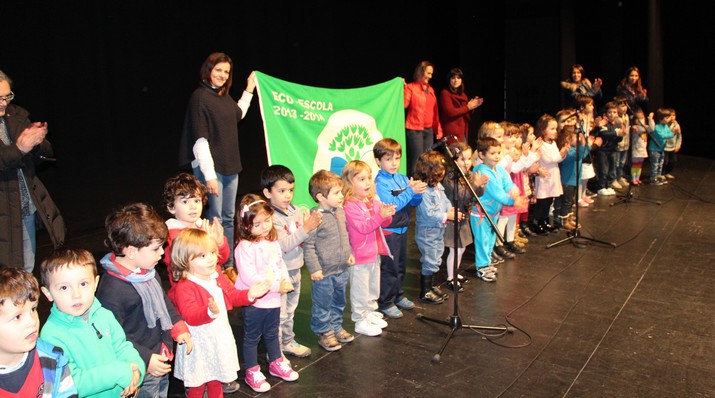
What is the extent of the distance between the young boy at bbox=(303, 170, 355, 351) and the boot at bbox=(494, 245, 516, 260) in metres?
2.31

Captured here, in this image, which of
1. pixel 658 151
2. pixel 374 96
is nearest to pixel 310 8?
pixel 374 96

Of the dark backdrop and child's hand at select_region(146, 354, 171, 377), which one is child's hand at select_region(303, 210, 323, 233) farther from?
the dark backdrop

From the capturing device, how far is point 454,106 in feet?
24.1

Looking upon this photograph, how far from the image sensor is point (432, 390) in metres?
3.38

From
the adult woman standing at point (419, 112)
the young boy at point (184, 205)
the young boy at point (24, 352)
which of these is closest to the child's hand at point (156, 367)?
the young boy at point (24, 352)

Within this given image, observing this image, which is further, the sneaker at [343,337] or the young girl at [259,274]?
the sneaker at [343,337]

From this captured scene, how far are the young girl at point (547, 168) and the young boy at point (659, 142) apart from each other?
3517 millimetres

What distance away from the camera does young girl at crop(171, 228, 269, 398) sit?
2902mm

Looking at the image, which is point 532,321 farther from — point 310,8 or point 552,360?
point 310,8

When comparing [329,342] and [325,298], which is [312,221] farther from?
[329,342]

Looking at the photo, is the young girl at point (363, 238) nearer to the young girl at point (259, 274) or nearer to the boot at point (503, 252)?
the young girl at point (259, 274)

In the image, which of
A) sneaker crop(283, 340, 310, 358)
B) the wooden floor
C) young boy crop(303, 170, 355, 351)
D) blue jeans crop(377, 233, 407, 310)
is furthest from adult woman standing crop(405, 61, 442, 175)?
sneaker crop(283, 340, 310, 358)

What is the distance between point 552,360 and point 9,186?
3248mm

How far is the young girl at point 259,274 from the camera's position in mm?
3322
